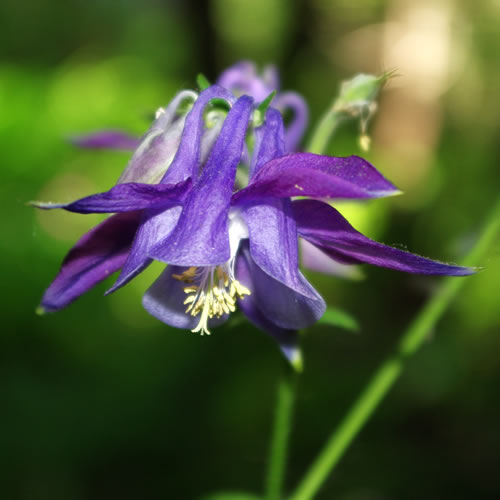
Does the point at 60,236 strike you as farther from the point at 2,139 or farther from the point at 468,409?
the point at 468,409

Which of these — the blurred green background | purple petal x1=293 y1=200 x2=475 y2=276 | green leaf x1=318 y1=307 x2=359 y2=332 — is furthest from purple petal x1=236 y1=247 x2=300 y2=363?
the blurred green background

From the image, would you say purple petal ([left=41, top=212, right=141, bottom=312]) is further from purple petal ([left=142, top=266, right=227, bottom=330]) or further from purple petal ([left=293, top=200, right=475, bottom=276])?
purple petal ([left=293, top=200, right=475, bottom=276])

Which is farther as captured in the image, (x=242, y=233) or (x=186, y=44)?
(x=186, y=44)

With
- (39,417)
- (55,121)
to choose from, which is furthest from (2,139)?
(39,417)

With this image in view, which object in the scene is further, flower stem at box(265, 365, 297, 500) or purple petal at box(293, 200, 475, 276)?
flower stem at box(265, 365, 297, 500)

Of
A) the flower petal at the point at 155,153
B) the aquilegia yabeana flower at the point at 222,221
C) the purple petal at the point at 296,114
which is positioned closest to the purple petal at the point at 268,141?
the aquilegia yabeana flower at the point at 222,221

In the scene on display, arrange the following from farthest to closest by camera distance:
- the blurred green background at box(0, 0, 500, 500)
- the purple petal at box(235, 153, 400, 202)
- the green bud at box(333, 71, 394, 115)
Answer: the blurred green background at box(0, 0, 500, 500) < the green bud at box(333, 71, 394, 115) < the purple petal at box(235, 153, 400, 202)

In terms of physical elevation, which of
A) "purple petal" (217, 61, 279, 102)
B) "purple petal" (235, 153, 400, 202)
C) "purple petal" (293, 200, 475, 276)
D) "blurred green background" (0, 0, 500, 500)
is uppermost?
"purple petal" (217, 61, 279, 102)

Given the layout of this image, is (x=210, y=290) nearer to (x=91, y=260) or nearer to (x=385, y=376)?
(x=91, y=260)

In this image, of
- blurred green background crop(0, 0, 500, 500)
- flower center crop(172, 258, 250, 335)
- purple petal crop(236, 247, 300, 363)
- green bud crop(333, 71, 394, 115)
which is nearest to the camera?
flower center crop(172, 258, 250, 335)
